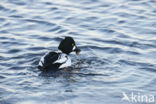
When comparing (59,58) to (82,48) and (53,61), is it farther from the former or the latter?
(82,48)

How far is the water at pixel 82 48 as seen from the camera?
1096cm

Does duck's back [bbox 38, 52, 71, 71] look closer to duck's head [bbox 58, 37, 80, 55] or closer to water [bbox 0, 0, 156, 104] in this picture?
water [bbox 0, 0, 156, 104]

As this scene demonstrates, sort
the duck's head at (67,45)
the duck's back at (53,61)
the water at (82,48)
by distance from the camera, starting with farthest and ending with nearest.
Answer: the duck's head at (67,45) < the duck's back at (53,61) < the water at (82,48)

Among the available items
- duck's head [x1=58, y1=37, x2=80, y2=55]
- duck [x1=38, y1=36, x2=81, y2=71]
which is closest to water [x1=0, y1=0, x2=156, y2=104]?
duck [x1=38, y1=36, x2=81, y2=71]

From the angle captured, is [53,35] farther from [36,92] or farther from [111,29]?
[36,92]

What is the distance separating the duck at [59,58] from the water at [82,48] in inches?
11.4

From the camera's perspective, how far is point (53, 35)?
16.5 metres

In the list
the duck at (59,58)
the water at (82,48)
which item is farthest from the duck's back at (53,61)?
the water at (82,48)

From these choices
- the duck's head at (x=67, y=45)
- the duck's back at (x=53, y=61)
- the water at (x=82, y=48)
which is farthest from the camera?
the duck's head at (x=67, y=45)

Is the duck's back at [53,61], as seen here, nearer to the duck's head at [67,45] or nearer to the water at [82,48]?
the water at [82,48]

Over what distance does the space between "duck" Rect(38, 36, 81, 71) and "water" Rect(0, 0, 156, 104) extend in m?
0.29

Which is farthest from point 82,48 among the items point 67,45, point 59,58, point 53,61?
point 53,61

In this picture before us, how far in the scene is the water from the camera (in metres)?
11.0

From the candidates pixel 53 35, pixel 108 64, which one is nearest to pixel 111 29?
pixel 53 35
